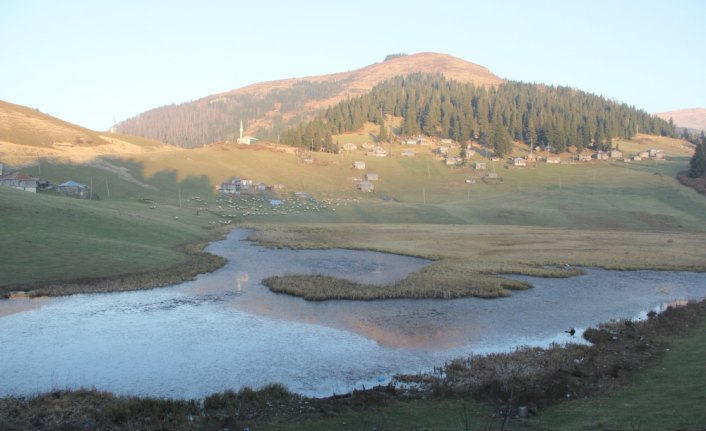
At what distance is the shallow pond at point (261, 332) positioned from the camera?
20.2 meters

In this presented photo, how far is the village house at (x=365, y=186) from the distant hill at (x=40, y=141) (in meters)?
60.4

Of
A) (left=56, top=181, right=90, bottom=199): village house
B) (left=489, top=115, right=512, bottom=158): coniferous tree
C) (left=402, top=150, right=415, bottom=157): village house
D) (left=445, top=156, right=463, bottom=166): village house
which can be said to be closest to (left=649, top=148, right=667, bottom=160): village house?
(left=489, top=115, right=512, bottom=158): coniferous tree

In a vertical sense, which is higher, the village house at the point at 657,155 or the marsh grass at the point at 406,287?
the village house at the point at 657,155

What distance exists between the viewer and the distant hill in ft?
370

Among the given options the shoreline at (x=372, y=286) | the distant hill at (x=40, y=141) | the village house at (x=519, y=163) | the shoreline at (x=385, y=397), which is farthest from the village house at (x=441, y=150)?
the shoreline at (x=385, y=397)

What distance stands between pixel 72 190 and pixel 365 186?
6454 cm

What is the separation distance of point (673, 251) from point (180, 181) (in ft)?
304

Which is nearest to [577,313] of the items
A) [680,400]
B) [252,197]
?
[680,400]

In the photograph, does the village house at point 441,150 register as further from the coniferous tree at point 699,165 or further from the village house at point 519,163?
the coniferous tree at point 699,165

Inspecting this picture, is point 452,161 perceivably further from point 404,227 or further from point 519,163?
point 404,227

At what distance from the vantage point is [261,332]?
A: 26938 mm

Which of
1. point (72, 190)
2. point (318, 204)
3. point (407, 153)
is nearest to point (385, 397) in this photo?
point (72, 190)

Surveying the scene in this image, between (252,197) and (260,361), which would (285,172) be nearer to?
(252,197)

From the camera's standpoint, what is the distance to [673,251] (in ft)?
200
